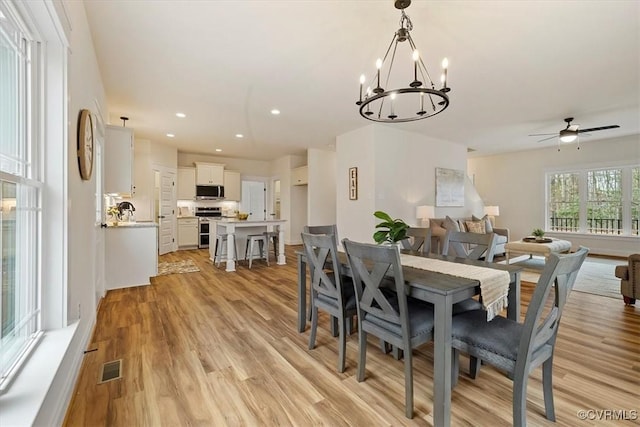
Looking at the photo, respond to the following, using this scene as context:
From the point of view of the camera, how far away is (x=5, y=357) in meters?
1.23

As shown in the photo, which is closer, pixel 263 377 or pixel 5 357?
pixel 5 357

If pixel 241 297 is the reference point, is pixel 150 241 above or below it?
above

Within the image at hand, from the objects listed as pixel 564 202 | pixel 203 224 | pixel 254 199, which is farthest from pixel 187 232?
pixel 564 202

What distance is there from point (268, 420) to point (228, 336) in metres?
1.14

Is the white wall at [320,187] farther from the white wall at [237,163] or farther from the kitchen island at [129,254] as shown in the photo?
the kitchen island at [129,254]

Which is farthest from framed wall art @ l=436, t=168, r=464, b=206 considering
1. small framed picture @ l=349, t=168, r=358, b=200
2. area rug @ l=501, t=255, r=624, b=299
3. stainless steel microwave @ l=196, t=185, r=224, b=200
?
stainless steel microwave @ l=196, t=185, r=224, b=200

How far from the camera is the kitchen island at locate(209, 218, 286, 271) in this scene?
5164 mm

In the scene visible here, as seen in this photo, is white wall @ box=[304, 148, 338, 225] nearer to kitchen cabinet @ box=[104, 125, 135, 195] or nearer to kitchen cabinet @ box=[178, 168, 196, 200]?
kitchen cabinet @ box=[178, 168, 196, 200]

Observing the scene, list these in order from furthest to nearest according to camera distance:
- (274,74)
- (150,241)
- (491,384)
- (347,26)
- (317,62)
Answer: (150,241), (274,74), (317,62), (347,26), (491,384)

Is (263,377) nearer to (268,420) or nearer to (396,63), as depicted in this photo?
(268,420)

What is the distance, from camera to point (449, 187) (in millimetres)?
6699

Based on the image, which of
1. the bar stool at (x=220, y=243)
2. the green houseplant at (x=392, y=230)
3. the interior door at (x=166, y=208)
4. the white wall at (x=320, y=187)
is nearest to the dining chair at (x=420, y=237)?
the green houseplant at (x=392, y=230)

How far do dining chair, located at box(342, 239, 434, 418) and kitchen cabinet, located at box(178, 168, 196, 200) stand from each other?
7169 mm

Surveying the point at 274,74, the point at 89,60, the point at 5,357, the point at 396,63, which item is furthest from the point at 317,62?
the point at 5,357
